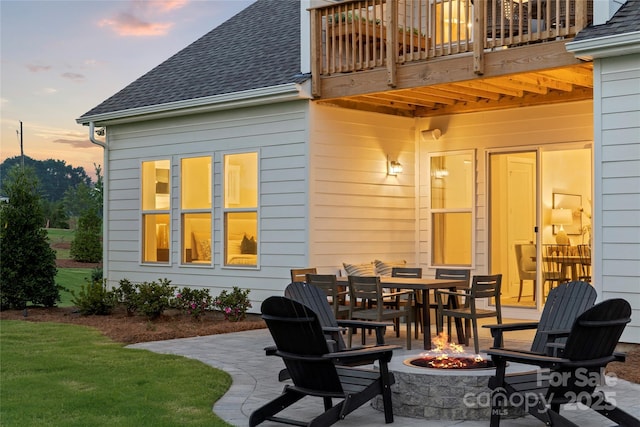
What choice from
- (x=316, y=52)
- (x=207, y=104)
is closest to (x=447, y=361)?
(x=316, y=52)

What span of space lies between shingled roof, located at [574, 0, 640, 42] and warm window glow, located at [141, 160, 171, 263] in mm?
7158

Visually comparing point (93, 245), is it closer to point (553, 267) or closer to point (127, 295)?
point (127, 295)

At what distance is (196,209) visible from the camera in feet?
42.2

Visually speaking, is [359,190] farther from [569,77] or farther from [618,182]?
[618,182]

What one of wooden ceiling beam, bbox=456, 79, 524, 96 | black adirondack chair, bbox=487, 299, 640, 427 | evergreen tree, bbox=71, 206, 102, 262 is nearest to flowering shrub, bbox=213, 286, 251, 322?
wooden ceiling beam, bbox=456, 79, 524, 96

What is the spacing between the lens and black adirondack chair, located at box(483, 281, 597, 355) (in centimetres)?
619

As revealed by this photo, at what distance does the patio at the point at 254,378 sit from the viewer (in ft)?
18.7

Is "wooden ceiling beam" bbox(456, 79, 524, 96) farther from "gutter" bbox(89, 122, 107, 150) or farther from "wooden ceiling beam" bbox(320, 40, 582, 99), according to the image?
"gutter" bbox(89, 122, 107, 150)

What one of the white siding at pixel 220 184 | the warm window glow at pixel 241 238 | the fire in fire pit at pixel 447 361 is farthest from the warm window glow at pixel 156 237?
the fire in fire pit at pixel 447 361

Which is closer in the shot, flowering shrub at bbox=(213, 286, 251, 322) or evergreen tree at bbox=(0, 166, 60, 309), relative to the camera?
flowering shrub at bbox=(213, 286, 251, 322)

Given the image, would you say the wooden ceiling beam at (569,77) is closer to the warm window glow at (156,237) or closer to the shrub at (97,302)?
the warm window glow at (156,237)

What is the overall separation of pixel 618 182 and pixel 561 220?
2988 millimetres

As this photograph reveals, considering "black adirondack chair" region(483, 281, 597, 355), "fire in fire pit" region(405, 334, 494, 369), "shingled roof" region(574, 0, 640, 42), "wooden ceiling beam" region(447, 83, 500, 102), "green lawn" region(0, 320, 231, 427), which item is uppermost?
"shingled roof" region(574, 0, 640, 42)

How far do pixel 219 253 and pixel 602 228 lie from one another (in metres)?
5.99
